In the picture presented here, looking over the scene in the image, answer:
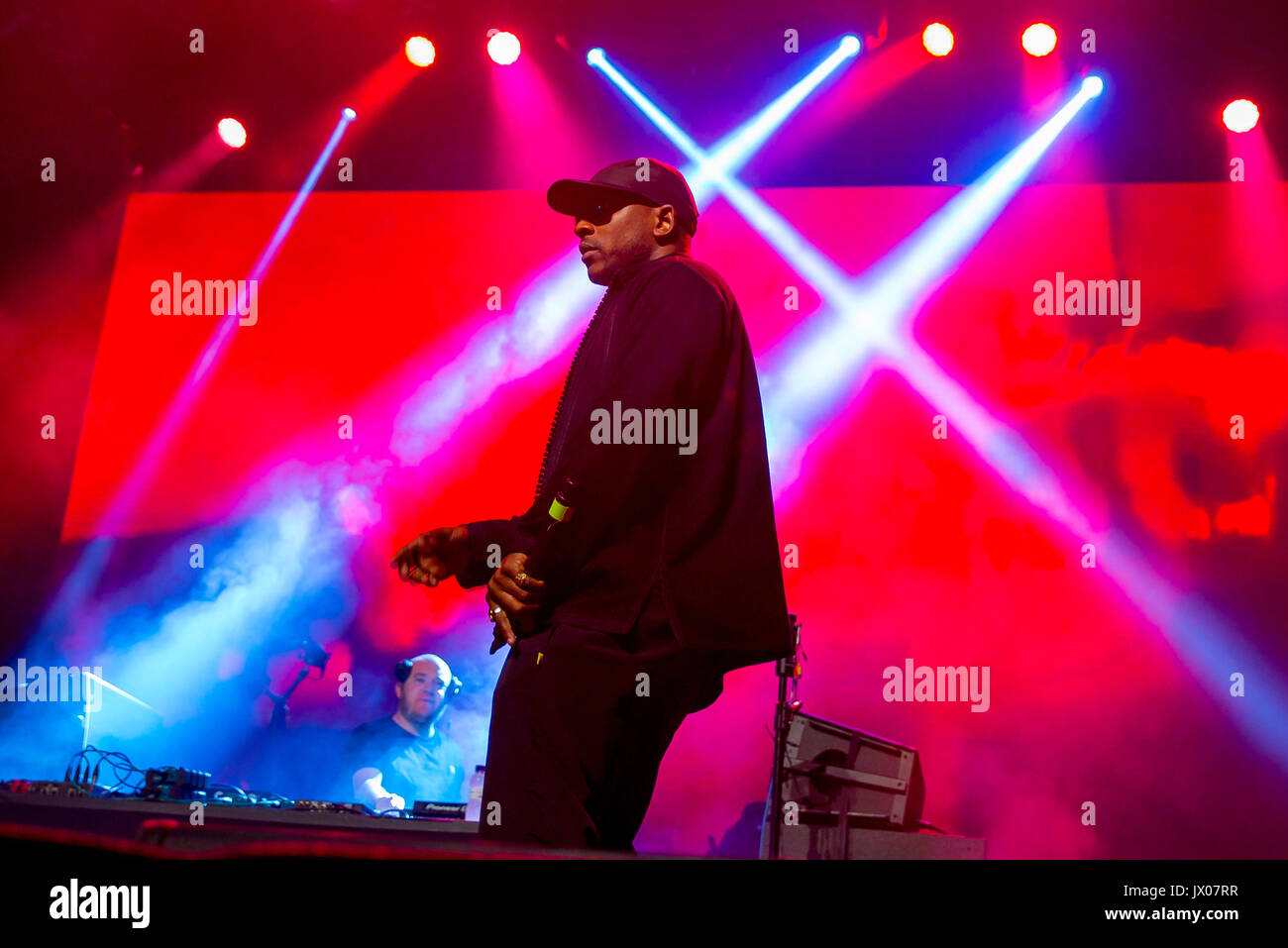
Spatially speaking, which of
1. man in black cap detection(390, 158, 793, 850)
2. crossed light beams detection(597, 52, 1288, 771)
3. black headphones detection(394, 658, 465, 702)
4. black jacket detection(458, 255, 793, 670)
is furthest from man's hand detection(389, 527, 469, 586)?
crossed light beams detection(597, 52, 1288, 771)

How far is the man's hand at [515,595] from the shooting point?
177 cm

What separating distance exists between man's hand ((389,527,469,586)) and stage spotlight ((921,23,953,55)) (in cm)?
449

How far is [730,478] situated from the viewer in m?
1.95

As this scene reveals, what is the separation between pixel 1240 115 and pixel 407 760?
5.57 m

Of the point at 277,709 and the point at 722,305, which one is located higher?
the point at 722,305

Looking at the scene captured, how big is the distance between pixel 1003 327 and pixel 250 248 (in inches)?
174

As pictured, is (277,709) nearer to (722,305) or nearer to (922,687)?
(922,687)

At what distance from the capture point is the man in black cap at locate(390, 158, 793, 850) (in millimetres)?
1725

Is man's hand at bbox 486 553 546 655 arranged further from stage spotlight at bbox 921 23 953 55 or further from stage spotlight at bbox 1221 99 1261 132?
stage spotlight at bbox 1221 99 1261 132

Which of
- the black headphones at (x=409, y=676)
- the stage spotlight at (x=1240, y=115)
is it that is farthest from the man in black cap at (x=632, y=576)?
the stage spotlight at (x=1240, y=115)

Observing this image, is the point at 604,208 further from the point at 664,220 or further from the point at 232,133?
the point at 232,133
